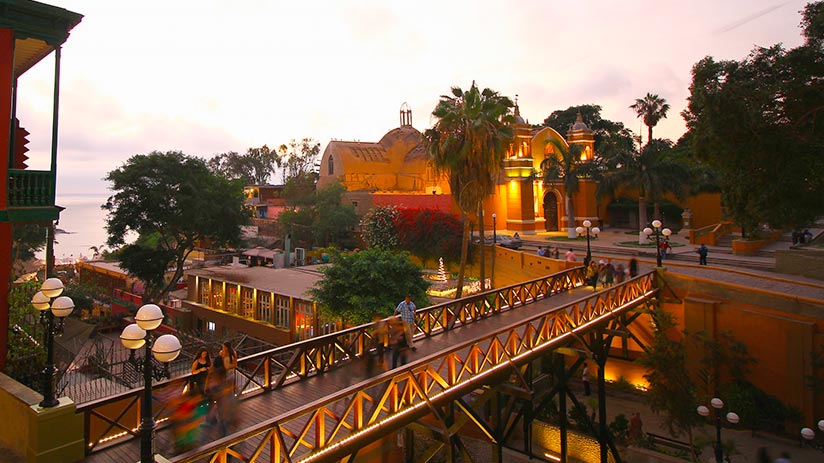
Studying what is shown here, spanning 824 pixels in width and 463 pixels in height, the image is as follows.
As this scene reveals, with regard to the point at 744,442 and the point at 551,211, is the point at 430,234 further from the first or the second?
the point at 744,442

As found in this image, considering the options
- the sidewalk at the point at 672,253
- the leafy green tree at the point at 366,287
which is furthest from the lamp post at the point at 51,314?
the sidewalk at the point at 672,253

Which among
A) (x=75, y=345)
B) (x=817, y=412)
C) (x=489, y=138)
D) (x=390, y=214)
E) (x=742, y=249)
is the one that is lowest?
(x=817, y=412)

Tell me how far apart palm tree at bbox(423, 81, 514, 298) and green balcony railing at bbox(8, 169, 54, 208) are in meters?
15.1

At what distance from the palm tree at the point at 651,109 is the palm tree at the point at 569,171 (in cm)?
637

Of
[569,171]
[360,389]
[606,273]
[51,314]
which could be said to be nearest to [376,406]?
[360,389]

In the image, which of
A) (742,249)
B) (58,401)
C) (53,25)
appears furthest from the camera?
(742,249)

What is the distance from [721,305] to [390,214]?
23104 mm

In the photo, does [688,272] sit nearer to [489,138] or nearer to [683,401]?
[683,401]

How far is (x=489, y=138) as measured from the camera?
21656mm

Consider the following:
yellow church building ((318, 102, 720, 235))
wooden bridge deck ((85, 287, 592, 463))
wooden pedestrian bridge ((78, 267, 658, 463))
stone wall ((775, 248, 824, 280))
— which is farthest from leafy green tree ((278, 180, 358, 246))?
stone wall ((775, 248, 824, 280))

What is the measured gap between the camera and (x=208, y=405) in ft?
24.9

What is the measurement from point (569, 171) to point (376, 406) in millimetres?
34408

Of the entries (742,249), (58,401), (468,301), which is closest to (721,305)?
(468,301)

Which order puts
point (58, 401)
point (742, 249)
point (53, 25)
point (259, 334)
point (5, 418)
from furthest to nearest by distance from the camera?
point (742, 249) < point (259, 334) < point (53, 25) < point (5, 418) < point (58, 401)
